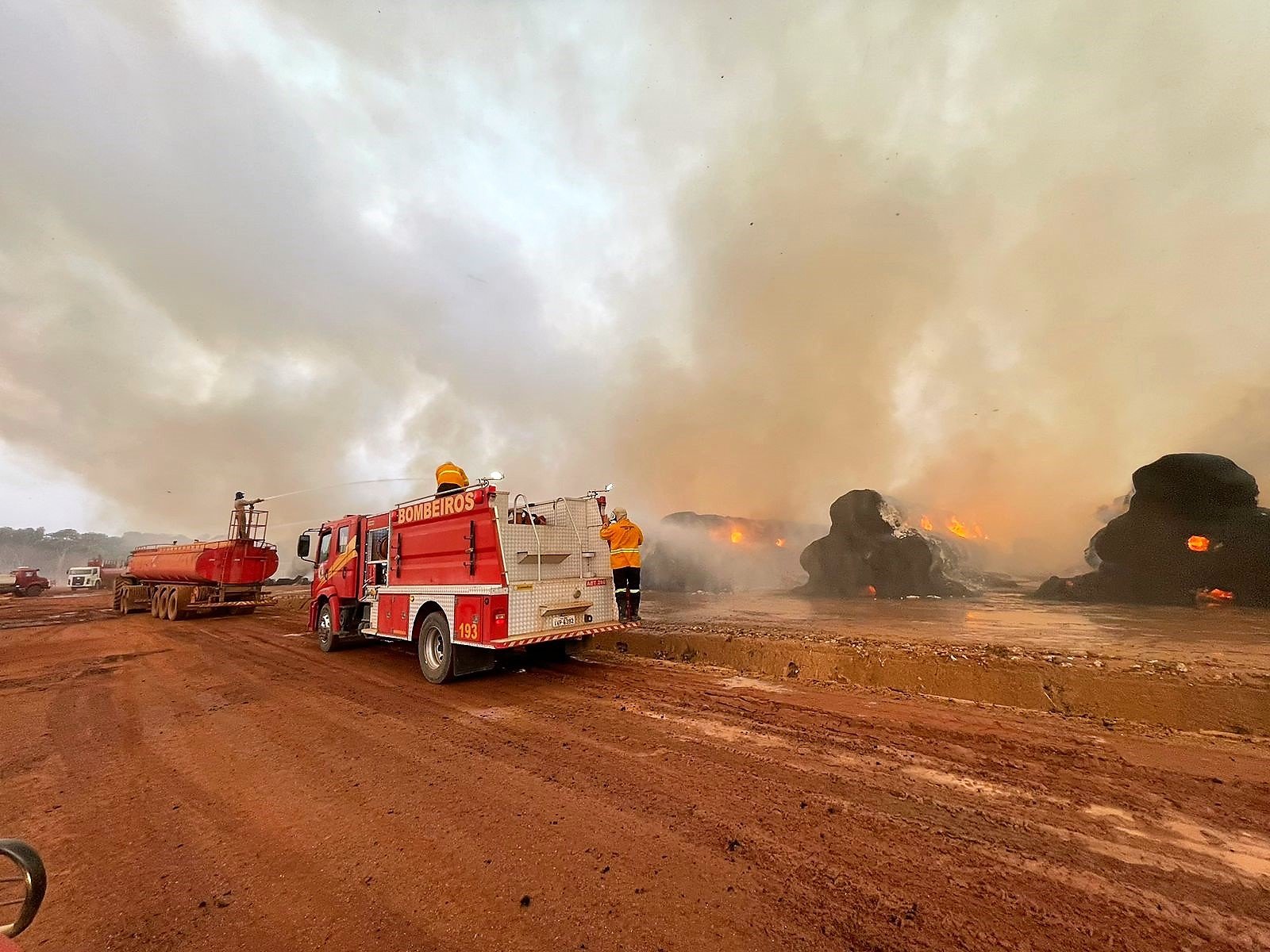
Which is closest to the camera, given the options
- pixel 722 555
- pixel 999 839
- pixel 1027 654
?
pixel 999 839

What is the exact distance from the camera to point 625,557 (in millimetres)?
8578

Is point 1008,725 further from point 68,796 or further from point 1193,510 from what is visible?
point 1193,510

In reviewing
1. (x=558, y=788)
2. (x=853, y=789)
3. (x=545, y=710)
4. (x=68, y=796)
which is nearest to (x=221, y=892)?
(x=558, y=788)

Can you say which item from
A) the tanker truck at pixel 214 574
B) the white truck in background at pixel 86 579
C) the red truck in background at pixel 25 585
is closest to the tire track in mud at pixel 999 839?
the tanker truck at pixel 214 574

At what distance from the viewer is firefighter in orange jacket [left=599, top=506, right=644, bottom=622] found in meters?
8.58

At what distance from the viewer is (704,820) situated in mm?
3340

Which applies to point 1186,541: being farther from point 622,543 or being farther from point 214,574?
point 214,574

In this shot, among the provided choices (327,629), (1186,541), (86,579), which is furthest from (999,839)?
(86,579)

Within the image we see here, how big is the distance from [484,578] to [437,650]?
1786 mm

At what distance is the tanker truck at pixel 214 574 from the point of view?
1841 centimetres

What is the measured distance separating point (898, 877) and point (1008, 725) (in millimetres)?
3541

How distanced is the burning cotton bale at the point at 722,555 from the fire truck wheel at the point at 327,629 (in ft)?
109

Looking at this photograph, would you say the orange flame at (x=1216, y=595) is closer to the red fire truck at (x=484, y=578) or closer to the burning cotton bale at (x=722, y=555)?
the burning cotton bale at (x=722, y=555)

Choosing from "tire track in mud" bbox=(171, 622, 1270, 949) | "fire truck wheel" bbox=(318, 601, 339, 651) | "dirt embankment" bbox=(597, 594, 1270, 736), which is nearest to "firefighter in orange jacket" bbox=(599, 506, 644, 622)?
"dirt embankment" bbox=(597, 594, 1270, 736)
